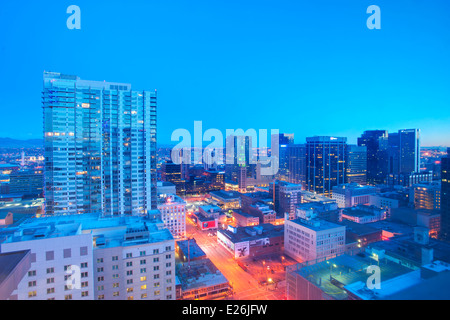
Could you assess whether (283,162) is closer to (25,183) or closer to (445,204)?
(445,204)

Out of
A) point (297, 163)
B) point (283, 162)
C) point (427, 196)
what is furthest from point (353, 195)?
point (283, 162)

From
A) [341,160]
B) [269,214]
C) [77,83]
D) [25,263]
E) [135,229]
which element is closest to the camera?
[25,263]

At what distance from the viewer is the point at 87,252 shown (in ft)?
22.2

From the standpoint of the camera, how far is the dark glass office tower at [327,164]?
124 ft

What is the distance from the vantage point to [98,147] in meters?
17.8

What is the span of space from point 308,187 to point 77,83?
116 ft

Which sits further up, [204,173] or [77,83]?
[77,83]

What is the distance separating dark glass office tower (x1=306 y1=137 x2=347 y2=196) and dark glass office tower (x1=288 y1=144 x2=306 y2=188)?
2.17 metres

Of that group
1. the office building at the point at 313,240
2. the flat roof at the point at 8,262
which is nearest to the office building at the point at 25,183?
the office building at the point at 313,240

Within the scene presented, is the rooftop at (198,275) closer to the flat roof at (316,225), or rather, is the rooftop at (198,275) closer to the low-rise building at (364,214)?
the flat roof at (316,225)
